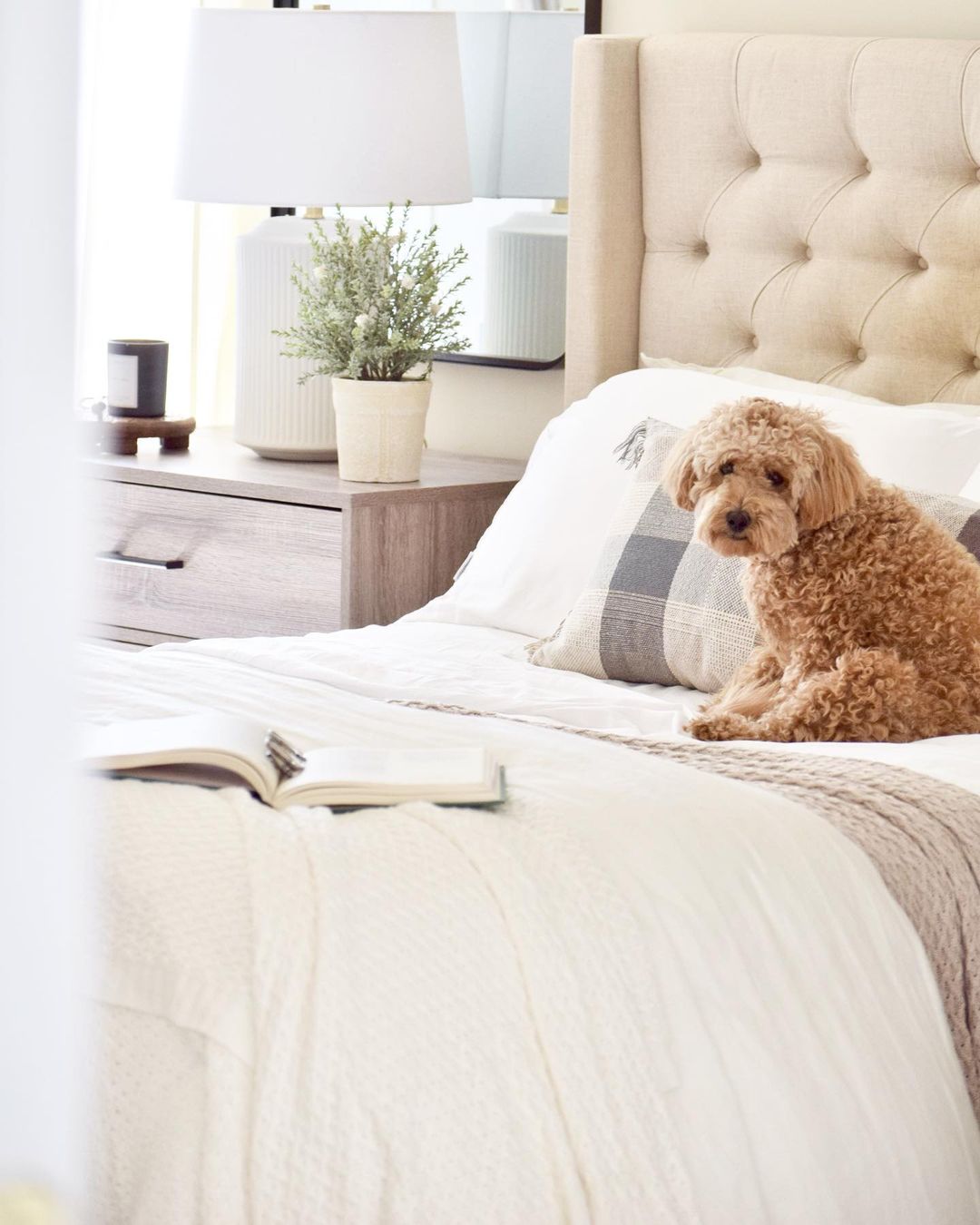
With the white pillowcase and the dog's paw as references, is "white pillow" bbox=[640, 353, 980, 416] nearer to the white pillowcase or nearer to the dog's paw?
the white pillowcase

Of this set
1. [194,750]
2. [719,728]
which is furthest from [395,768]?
[719,728]

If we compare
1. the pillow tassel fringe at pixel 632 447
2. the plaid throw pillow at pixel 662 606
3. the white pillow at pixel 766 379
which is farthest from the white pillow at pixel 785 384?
the plaid throw pillow at pixel 662 606

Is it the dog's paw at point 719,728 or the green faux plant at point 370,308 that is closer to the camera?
the dog's paw at point 719,728

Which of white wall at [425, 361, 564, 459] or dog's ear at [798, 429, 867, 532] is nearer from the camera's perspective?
dog's ear at [798, 429, 867, 532]

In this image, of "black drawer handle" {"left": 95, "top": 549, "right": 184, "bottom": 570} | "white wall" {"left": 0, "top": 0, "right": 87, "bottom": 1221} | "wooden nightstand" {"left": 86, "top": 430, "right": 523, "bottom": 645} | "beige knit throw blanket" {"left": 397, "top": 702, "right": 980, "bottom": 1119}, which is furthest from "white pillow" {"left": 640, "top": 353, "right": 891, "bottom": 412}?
"white wall" {"left": 0, "top": 0, "right": 87, "bottom": 1221}

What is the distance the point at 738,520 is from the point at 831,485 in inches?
4.3

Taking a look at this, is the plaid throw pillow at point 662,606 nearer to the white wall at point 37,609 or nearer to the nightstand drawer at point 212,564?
the nightstand drawer at point 212,564

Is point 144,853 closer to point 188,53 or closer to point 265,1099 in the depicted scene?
point 265,1099

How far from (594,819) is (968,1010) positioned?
41cm

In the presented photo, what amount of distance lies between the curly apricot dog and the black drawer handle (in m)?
1.21

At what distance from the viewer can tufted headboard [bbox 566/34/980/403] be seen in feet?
8.26

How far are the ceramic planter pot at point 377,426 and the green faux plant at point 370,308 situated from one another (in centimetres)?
5

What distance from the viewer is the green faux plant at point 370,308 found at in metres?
2.80

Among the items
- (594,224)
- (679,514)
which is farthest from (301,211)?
(679,514)
